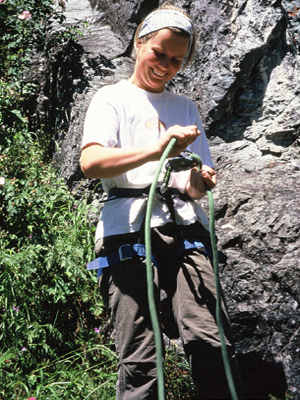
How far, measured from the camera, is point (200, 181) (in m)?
1.79

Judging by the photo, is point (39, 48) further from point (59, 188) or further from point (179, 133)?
point (179, 133)

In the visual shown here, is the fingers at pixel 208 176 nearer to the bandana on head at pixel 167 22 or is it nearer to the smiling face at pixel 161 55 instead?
the smiling face at pixel 161 55

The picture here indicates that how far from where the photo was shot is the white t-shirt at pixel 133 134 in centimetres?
173

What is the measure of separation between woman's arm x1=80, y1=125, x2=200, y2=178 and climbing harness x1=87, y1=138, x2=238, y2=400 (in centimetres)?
4

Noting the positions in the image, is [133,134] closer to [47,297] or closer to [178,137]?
[178,137]

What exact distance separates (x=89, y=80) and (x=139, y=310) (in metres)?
3.17

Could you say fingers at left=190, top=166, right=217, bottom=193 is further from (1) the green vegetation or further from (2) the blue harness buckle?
(1) the green vegetation

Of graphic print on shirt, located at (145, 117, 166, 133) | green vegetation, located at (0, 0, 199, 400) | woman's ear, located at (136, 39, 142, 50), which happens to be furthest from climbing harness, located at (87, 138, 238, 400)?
green vegetation, located at (0, 0, 199, 400)

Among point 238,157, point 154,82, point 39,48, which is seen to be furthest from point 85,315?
point 39,48

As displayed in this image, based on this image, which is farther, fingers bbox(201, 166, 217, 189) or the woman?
fingers bbox(201, 166, 217, 189)

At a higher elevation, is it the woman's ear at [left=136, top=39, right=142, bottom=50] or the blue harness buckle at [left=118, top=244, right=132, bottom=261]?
the woman's ear at [left=136, top=39, right=142, bottom=50]

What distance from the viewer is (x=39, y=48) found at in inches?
192

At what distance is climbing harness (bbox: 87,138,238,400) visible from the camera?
1.50m

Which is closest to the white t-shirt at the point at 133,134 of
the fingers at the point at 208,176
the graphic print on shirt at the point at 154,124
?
the graphic print on shirt at the point at 154,124
